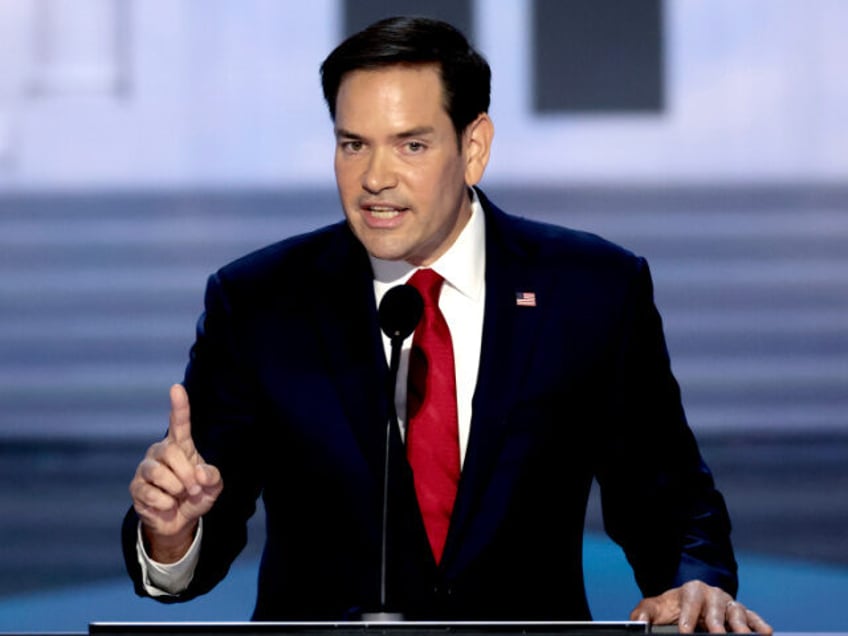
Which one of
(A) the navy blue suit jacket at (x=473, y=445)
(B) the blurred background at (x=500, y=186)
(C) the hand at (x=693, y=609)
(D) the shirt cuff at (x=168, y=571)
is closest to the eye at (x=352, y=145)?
(A) the navy blue suit jacket at (x=473, y=445)

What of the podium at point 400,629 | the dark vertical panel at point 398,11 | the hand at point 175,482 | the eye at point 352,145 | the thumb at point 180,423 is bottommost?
the podium at point 400,629

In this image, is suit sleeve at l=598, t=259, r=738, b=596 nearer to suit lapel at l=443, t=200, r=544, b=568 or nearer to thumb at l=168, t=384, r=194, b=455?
suit lapel at l=443, t=200, r=544, b=568

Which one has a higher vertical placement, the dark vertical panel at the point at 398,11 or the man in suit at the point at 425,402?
the dark vertical panel at the point at 398,11

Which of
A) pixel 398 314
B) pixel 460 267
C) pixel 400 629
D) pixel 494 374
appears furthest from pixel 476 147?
pixel 400 629

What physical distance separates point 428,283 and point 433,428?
0.24 metres

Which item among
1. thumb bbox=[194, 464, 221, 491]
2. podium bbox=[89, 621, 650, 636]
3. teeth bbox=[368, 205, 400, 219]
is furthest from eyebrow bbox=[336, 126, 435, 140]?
podium bbox=[89, 621, 650, 636]

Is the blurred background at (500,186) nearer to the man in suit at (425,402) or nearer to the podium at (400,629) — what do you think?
the man in suit at (425,402)

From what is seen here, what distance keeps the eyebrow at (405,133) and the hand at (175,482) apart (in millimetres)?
512

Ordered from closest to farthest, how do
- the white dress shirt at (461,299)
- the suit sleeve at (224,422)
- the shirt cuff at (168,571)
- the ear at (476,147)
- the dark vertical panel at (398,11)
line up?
the shirt cuff at (168,571), the suit sleeve at (224,422), the white dress shirt at (461,299), the ear at (476,147), the dark vertical panel at (398,11)

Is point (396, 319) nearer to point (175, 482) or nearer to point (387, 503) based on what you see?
point (387, 503)

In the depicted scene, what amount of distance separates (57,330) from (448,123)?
2582mm

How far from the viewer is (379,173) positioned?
85.8 inches

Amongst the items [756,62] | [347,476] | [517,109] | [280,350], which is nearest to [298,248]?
[280,350]

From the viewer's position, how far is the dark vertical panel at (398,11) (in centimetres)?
425
